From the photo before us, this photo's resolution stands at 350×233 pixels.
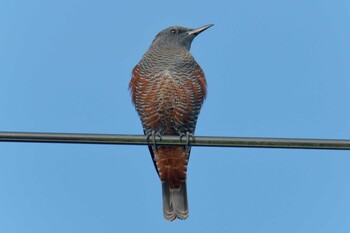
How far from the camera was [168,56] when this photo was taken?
11.0 meters

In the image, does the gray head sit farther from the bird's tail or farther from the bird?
the bird's tail

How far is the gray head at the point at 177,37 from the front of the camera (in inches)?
458

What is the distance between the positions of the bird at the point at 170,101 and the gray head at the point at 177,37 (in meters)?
0.02

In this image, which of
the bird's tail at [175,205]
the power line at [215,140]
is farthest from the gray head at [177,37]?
the power line at [215,140]

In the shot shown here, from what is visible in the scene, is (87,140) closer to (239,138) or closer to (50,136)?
(50,136)

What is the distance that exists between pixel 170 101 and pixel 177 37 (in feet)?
5.81

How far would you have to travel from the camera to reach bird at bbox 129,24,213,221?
34.2 ft

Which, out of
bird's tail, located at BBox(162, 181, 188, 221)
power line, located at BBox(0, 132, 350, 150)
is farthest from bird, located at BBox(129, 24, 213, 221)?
power line, located at BBox(0, 132, 350, 150)

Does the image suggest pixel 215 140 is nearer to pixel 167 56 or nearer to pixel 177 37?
pixel 167 56

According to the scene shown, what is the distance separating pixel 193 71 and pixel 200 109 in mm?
573

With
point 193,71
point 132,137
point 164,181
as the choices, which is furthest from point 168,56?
point 132,137

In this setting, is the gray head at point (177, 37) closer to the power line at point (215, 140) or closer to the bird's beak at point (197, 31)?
the bird's beak at point (197, 31)

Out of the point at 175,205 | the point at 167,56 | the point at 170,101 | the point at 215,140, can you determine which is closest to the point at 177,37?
the point at 167,56

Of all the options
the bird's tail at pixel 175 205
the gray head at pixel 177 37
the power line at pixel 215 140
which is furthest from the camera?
the gray head at pixel 177 37
